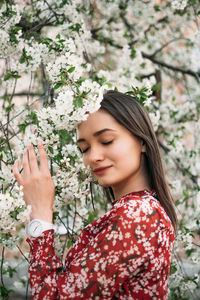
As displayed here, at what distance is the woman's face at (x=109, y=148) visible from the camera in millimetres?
1396

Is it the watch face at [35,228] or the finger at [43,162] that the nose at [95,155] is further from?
the watch face at [35,228]

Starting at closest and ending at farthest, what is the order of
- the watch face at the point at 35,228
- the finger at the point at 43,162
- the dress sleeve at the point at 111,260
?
the dress sleeve at the point at 111,260 < the watch face at the point at 35,228 < the finger at the point at 43,162

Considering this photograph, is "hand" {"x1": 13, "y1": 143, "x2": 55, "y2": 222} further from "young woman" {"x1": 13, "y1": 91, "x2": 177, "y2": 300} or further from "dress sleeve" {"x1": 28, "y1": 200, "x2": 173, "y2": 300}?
"dress sleeve" {"x1": 28, "y1": 200, "x2": 173, "y2": 300}

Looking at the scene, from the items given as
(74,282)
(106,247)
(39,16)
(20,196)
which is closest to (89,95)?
(20,196)

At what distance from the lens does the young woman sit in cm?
117

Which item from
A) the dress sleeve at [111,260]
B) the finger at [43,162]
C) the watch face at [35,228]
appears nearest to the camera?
the dress sleeve at [111,260]

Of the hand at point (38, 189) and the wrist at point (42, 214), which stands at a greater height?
the hand at point (38, 189)

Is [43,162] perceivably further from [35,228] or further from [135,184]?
[135,184]

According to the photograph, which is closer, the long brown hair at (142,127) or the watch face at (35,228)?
the watch face at (35,228)

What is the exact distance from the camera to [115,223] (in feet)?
3.92

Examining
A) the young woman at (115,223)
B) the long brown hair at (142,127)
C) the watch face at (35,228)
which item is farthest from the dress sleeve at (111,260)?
the long brown hair at (142,127)

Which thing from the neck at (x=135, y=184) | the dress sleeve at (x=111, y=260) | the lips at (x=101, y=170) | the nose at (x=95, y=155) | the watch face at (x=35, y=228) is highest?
the nose at (x=95, y=155)

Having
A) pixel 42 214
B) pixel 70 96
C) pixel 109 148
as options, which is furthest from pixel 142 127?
pixel 42 214

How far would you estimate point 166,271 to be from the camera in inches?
50.8
